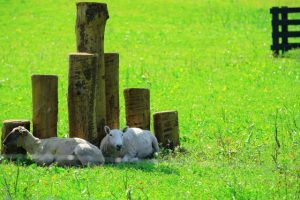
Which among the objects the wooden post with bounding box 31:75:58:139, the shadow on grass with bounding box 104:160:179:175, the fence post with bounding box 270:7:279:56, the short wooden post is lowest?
the shadow on grass with bounding box 104:160:179:175

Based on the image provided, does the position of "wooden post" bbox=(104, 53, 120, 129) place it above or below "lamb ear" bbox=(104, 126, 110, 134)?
above

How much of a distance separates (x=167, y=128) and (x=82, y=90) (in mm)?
1981

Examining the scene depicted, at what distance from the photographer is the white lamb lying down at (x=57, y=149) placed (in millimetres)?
12555

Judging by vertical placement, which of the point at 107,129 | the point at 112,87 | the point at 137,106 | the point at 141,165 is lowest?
the point at 141,165

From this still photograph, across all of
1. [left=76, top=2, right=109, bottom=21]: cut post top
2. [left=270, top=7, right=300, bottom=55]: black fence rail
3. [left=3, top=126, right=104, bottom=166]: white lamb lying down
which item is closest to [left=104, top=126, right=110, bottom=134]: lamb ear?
[left=3, top=126, right=104, bottom=166]: white lamb lying down

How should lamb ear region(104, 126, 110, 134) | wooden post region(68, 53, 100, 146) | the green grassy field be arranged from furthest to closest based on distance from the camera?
lamb ear region(104, 126, 110, 134), wooden post region(68, 53, 100, 146), the green grassy field

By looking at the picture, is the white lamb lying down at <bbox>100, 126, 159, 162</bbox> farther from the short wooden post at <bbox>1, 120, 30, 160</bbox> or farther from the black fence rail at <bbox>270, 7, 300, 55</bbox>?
the black fence rail at <bbox>270, 7, 300, 55</bbox>

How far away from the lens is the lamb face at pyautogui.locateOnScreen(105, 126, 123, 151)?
13.0 m

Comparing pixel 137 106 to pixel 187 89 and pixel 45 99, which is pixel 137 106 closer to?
pixel 45 99

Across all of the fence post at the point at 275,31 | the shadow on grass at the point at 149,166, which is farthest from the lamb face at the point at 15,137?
the fence post at the point at 275,31

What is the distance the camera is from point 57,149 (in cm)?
1274

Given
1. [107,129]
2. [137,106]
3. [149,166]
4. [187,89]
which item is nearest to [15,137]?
[107,129]

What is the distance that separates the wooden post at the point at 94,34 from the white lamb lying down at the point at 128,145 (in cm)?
45

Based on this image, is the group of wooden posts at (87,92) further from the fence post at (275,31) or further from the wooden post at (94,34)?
the fence post at (275,31)
